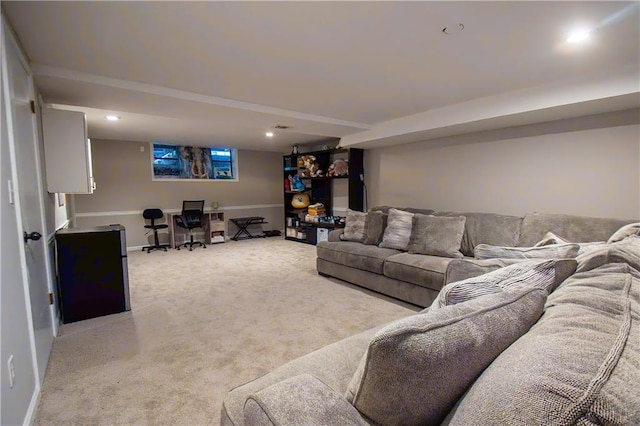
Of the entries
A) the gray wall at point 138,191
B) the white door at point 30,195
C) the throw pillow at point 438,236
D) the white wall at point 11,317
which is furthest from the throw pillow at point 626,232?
the gray wall at point 138,191

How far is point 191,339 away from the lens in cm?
251

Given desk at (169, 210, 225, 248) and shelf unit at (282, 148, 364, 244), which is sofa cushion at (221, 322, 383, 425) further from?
desk at (169, 210, 225, 248)

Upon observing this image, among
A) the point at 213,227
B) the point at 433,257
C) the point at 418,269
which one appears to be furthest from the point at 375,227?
the point at 213,227

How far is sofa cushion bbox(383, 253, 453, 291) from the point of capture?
9.43 feet

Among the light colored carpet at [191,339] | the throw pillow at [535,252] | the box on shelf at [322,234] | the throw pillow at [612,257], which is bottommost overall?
the light colored carpet at [191,339]

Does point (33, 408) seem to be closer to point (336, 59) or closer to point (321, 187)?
point (336, 59)

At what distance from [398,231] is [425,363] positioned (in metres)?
3.15

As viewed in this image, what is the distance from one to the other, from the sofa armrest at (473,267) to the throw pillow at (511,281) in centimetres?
32

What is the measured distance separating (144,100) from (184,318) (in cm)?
215

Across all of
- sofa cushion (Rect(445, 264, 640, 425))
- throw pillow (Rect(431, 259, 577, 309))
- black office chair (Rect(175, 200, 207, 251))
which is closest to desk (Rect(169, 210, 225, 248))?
black office chair (Rect(175, 200, 207, 251))

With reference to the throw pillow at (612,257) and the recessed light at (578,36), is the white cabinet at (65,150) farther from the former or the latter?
the recessed light at (578,36)

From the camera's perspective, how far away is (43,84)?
8.40 feet

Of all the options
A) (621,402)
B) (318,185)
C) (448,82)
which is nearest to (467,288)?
(621,402)

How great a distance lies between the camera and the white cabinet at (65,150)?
2748 millimetres
